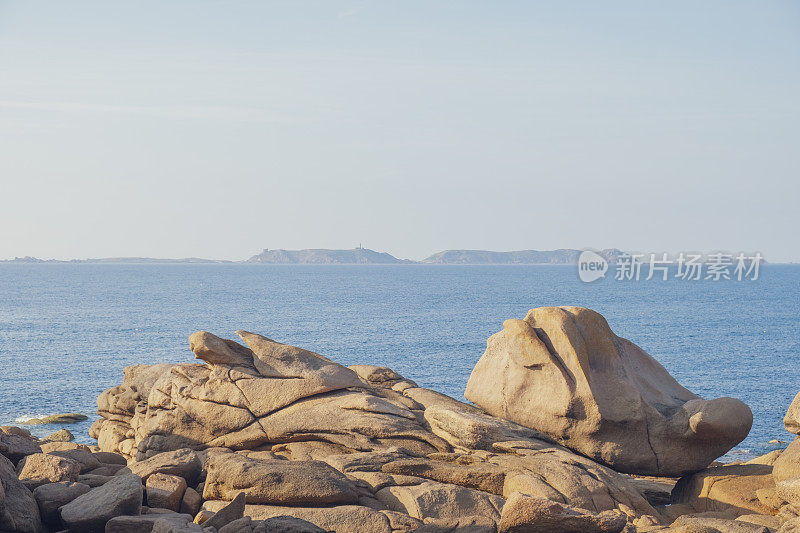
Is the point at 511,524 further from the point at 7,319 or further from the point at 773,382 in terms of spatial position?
the point at 7,319

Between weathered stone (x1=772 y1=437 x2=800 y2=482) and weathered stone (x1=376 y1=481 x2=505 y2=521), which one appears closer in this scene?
weathered stone (x1=376 y1=481 x2=505 y2=521)

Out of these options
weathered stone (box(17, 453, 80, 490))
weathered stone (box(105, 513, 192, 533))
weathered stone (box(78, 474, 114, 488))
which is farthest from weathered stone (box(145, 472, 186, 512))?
weathered stone (box(105, 513, 192, 533))

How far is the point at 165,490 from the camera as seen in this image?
54.7 feet

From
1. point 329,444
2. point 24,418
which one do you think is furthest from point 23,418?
point 329,444

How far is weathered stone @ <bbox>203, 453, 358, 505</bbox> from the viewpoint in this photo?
1642cm

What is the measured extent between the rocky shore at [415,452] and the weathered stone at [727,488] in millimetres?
58

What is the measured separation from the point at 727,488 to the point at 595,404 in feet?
14.4

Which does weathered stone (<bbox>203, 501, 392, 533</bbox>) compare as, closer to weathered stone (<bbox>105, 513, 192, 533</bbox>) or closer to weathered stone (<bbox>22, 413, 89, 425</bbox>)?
weathered stone (<bbox>105, 513, 192, 533</bbox>)

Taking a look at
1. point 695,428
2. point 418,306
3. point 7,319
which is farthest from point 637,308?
point 695,428

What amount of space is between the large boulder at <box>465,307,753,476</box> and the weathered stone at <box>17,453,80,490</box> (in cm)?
1268

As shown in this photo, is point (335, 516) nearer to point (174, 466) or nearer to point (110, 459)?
point (174, 466)

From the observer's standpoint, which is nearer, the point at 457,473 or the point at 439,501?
the point at 439,501

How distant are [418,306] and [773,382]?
276ft

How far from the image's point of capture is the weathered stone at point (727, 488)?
68.1 ft
